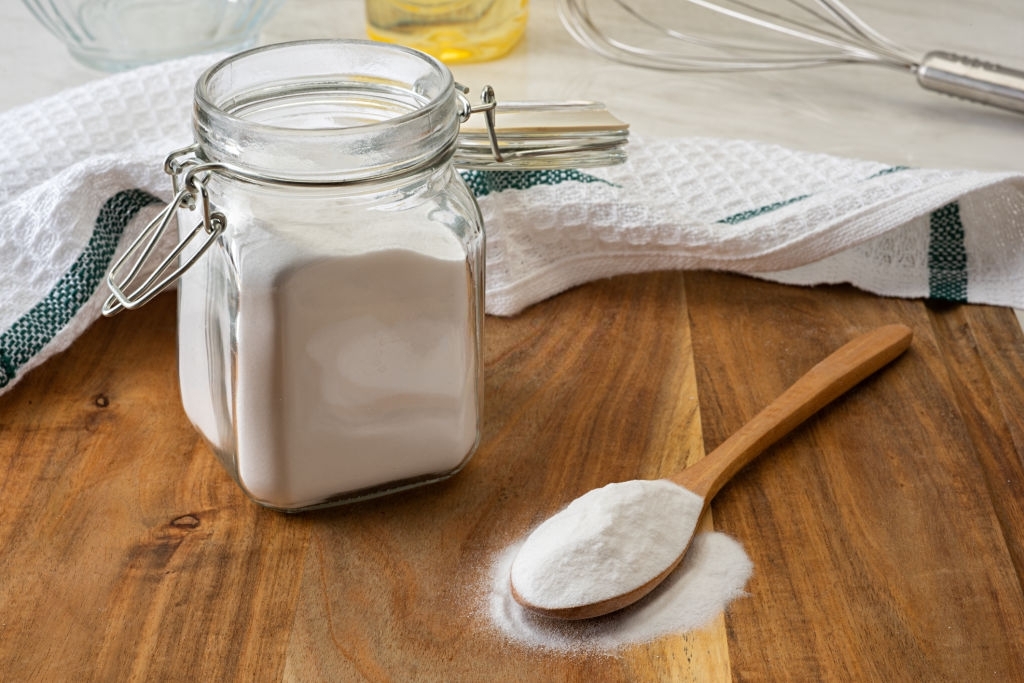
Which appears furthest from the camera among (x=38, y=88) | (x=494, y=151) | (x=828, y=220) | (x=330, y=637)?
(x=38, y=88)

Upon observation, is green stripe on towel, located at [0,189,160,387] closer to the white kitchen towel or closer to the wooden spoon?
the white kitchen towel

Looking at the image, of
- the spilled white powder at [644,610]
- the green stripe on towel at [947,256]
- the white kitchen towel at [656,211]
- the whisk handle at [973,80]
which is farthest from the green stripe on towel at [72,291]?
the whisk handle at [973,80]

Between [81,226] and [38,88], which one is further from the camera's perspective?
[38,88]

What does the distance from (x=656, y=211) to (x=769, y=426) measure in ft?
0.54

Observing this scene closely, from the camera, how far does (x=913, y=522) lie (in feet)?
1.47

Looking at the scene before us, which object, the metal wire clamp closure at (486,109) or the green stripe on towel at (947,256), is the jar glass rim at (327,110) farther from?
the green stripe on towel at (947,256)

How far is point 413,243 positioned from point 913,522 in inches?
9.5

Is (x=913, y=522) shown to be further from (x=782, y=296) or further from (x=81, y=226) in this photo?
(x=81, y=226)

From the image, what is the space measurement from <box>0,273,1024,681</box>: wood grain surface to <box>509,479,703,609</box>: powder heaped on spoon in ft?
0.07

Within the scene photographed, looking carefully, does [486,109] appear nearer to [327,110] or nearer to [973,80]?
[327,110]

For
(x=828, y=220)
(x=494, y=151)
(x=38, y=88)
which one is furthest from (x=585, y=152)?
(x=38, y=88)

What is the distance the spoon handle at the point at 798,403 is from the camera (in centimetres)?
46

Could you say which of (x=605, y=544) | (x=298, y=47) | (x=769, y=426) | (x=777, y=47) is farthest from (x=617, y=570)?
(x=777, y=47)

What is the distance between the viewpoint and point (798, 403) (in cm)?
50
